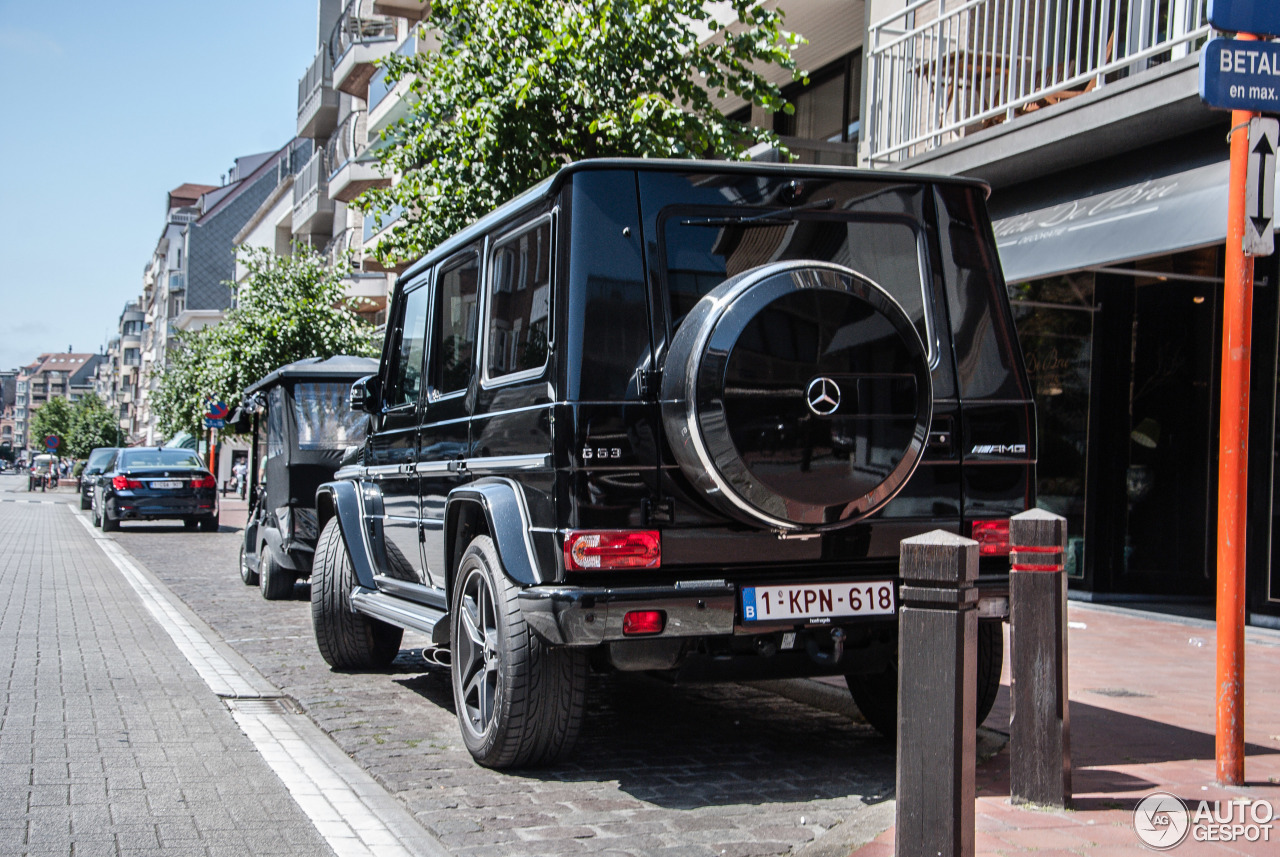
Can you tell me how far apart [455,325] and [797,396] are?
2.22m

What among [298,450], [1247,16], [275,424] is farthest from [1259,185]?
[275,424]

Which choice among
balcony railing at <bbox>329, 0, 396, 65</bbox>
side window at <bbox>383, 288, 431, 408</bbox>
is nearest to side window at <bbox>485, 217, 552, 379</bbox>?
side window at <bbox>383, 288, 431, 408</bbox>

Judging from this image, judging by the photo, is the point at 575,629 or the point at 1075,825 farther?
the point at 575,629

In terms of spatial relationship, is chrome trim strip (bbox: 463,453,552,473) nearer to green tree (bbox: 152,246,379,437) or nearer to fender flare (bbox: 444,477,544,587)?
fender flare (bbox: 444,477,544,587)

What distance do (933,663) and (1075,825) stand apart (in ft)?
3.60

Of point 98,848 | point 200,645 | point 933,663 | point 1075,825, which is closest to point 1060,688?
point 1075,825

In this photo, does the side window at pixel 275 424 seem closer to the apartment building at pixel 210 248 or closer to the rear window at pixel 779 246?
the rear window at pixel 779 246

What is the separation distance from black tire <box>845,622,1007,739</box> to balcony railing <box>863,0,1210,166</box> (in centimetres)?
556

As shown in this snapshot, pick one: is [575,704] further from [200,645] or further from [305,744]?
[200,645]

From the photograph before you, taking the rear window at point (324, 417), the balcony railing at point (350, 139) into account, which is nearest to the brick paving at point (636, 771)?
the rear window at point (324, 417)

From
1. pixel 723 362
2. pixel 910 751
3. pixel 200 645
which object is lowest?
pixel 200 645

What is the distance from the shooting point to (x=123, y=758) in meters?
5.47

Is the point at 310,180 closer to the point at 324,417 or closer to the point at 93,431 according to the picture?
the point at 324,417

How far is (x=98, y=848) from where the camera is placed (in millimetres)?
4156
